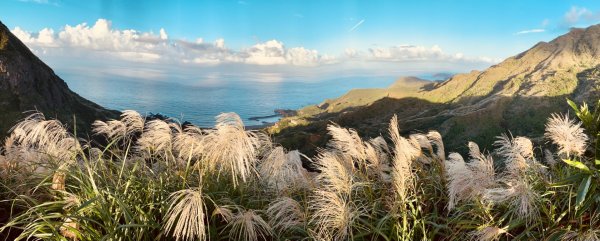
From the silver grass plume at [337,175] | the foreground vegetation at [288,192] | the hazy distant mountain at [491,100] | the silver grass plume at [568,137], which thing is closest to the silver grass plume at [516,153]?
the foreground vegetation at [288,192]

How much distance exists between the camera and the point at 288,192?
4.04m

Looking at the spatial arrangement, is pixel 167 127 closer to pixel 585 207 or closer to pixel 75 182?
pixel 75 182

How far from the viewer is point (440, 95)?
87.8m

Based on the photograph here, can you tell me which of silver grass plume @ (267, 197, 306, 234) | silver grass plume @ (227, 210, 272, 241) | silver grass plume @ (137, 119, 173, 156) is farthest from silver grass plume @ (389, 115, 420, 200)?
silver grass plume @ (137, 119, 173, 156)

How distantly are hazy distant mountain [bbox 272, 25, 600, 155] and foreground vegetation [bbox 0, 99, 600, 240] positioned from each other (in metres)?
38.4

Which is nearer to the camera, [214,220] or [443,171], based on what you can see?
[214,220]

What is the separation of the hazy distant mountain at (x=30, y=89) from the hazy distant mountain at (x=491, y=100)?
3336 centimetres

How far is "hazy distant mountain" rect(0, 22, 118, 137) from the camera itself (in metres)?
61.0

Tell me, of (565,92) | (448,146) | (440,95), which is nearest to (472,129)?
(448,146)

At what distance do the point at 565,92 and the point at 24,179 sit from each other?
73.5 metres

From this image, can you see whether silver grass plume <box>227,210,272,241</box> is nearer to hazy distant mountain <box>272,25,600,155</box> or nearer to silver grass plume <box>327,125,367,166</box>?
silver grass plume <box>327,125,367,166</box>

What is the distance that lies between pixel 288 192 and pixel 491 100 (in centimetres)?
7635

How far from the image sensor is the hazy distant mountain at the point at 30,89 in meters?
61.0

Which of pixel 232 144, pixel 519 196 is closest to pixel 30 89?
pixel 232 144
